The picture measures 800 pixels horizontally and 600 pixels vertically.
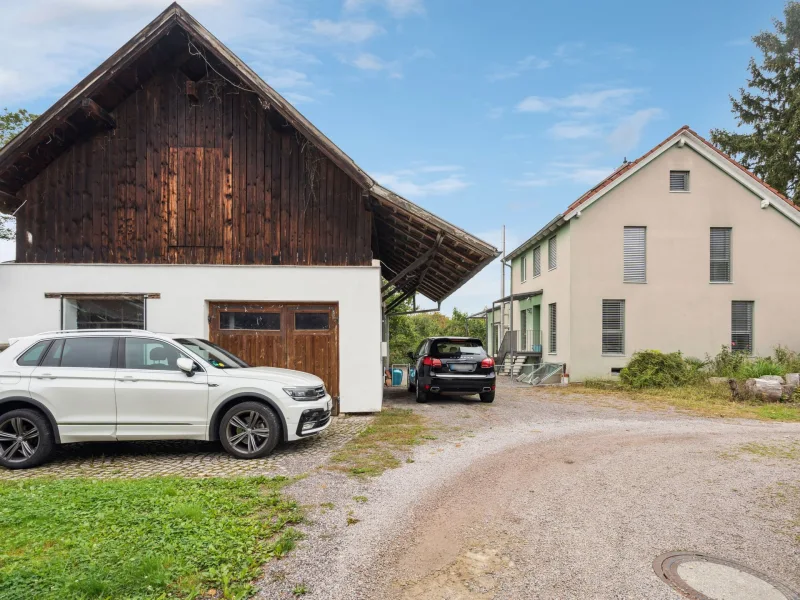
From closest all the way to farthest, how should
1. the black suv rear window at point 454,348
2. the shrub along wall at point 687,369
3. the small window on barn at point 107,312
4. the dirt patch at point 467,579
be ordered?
the dirt patch at point 467,579, the small window on barn at point 107,312, the black suv rear window at point 454,348, the shrub along wall at point 687,369

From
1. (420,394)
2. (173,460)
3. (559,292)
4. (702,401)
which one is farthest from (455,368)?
(559,292)

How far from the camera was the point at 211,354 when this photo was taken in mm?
7934

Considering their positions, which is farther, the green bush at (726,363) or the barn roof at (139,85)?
the green bush at (726,363)

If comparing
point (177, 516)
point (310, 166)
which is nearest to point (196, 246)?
point (310, 166)

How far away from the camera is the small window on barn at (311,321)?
10.9 m

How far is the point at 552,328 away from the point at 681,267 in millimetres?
5272

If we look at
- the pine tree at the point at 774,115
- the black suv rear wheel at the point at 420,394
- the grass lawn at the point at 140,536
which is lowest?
the black suv rear wheel at the point at 420,394

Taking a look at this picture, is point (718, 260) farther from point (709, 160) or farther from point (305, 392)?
point (305, 392)

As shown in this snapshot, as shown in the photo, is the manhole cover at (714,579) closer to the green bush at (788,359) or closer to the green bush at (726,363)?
the green bush at (788,359)

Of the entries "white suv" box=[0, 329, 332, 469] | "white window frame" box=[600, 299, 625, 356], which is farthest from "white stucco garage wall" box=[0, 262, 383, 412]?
"white window frame" box=[600, 299, 625, 356]

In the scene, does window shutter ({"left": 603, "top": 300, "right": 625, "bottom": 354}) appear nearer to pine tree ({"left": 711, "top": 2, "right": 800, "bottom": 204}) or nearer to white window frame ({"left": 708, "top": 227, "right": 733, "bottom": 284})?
white window frame ({"left": 708, "top": 227, "right": 733, "bottom": 284})

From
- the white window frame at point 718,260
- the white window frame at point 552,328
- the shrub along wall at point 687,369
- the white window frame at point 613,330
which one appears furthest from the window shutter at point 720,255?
the white window frame at point 552,328

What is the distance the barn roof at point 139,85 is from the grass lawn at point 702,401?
21.6ft

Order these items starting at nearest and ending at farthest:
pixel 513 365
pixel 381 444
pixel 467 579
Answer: pixel 467 579 → pixel 381 444 → pixel 513 365
